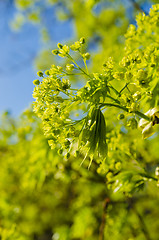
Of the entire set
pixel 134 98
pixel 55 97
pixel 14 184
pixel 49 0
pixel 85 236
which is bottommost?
pixel 85 236

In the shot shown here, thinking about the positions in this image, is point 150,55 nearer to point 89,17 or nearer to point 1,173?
point 1,173

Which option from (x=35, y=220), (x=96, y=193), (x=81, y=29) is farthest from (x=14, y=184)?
(x=81, y=29)

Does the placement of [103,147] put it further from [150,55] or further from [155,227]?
[155,227]

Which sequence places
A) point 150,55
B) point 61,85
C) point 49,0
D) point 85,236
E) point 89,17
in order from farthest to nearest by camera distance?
point 89,17
point 49,0
point 85,236
point 150,55
point 61,85

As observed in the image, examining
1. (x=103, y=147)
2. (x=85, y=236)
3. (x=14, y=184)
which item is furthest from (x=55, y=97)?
(x=14, y=184)

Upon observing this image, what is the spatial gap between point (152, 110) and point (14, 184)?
4305 mm

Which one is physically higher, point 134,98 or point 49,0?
point 49,0

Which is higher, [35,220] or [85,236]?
[35,220]

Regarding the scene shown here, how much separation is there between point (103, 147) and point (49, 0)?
5.65 meters

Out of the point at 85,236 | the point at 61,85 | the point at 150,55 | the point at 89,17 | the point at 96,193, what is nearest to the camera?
the point at 61,85

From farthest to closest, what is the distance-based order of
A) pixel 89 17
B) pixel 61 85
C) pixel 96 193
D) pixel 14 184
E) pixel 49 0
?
1. pixel 89 17
2. pixel 49 0
3. pixel 14 184
4. pixel 96 193
5. pixel 61 85

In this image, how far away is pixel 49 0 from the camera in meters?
5.60

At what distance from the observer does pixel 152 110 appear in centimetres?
102

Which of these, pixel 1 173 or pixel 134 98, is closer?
pixel 134 98
